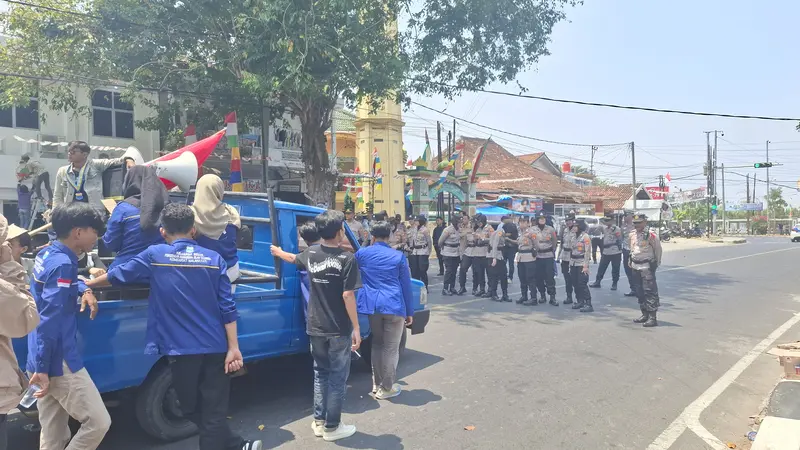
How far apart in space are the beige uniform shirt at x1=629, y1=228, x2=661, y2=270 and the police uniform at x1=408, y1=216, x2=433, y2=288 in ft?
14.8

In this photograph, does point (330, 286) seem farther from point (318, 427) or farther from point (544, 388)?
point (544, 388)

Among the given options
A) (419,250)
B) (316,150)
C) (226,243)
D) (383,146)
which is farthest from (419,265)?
(383,146)

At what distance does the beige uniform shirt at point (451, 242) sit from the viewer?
12102 mm

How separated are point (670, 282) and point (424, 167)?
10.0m

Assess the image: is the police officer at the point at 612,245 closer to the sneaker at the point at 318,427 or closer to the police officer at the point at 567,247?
the police officer at the point at 567,247

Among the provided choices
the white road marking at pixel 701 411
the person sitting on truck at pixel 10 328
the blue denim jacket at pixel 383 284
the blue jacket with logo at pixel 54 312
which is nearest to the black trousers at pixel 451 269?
the white road marking at pixel 701 411

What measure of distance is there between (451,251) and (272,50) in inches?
220

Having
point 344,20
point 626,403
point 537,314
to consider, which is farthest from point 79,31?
point 626,403

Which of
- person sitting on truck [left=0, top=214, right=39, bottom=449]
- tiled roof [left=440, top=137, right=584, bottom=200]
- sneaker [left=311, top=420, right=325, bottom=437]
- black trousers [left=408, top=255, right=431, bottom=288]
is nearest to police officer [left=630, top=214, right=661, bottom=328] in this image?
black trousers [left=408, top=255, right=431, bottom=288]

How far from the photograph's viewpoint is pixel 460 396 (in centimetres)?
516

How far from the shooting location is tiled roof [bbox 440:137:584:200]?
1436 inches

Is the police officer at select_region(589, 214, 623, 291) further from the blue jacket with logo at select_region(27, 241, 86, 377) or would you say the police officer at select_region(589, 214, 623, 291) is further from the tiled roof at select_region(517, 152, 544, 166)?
Result: the tiled roof at select_region(517, 152, 544, 166)

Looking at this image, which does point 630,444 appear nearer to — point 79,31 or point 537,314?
point 537,314

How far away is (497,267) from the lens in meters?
11.0
